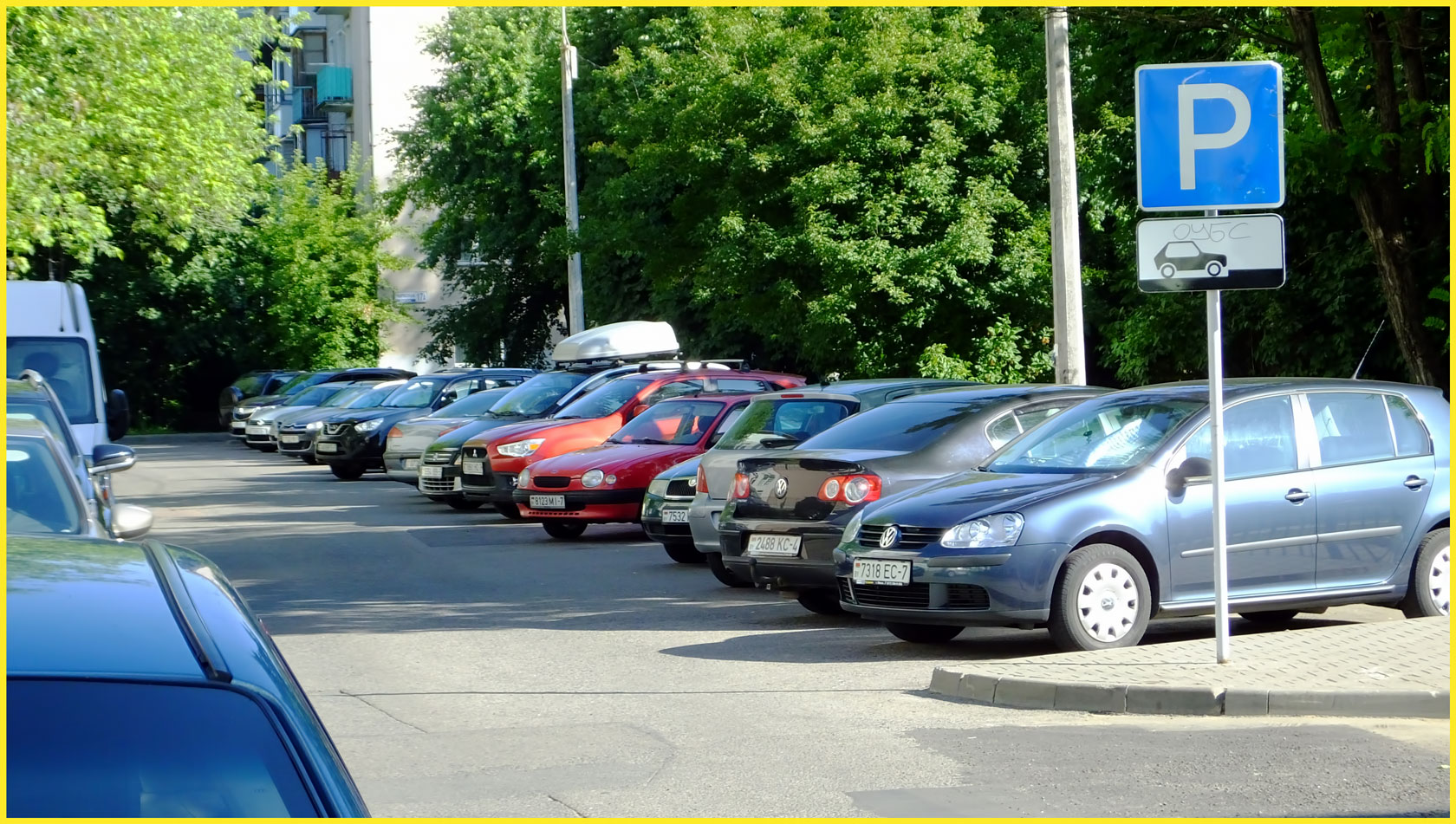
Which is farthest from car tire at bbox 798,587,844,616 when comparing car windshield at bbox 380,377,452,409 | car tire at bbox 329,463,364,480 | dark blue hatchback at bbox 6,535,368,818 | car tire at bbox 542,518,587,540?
car windshield at bbox 380,377,452,409

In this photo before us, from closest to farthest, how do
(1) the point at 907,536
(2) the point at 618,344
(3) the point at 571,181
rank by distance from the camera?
(1) the point at 907,536 < (2) the point at 618,344 < (3) the point at 571,181

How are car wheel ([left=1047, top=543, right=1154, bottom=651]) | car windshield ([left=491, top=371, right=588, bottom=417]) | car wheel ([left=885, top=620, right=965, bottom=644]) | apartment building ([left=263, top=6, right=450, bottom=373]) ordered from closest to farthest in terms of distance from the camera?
1. car wheel ([left=1047, top=543, right=1154, bottom=651])
2. car wheel ([left=885, top=620, right=965, bottom=644])
3. car windshield ([left=491, top=371, right=588, bottom=417])
4. apartment building ([left=263, top=6, right=450, bottom=373])

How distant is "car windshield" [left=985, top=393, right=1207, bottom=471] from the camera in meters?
10.1

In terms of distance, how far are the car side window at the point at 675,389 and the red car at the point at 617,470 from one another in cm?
289

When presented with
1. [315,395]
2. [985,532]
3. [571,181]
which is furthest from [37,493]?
[571,181]

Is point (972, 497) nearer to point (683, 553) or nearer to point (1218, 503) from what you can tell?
point (1218, 503)

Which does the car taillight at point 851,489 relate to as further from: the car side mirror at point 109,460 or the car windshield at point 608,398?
the car windshield at point 608,398

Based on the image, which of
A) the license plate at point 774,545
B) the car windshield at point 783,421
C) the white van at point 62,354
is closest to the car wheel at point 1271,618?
the license plate at point 774,545

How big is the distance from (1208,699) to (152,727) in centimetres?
626

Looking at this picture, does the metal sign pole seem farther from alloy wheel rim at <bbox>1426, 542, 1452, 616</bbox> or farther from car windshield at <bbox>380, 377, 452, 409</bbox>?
car windshield at <bbox>380, 377, 452, 409</bbox>

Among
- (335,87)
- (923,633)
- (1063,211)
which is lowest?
(923,633)

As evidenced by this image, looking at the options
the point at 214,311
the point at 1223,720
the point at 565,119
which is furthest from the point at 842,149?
the point at 214,311

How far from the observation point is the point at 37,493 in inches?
328

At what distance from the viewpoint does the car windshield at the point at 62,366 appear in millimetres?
17219
